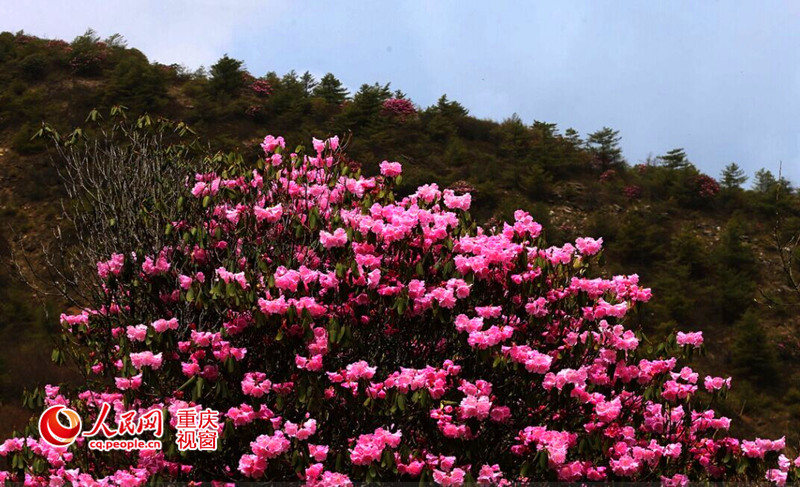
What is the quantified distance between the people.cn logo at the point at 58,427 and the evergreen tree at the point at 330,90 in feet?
87.3

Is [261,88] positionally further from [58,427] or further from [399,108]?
[58,427]

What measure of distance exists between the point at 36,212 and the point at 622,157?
22496 millimetres

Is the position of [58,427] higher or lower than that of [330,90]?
lower

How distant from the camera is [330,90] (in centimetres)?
3141

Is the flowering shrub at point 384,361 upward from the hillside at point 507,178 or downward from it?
downward

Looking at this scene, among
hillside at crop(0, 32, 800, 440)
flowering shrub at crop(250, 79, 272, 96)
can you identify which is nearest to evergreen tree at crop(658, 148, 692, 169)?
hillside at crop(0, 32, 800, 440)

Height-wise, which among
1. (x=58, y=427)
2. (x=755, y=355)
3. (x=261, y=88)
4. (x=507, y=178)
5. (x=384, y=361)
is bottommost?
(x=755, y=355)

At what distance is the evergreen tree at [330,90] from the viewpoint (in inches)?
1215

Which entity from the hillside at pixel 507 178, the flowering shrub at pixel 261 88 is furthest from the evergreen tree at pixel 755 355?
the flowering shrub at pixel 261 88

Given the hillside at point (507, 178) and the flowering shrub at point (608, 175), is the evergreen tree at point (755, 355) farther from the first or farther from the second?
the flowering shrub at point (608, 175)

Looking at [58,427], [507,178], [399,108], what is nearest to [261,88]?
[399,108]

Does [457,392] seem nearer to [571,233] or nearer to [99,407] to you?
[99,407]

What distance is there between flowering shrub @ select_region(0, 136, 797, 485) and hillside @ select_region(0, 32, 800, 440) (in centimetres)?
1174

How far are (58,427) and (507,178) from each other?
2141 centimetres
